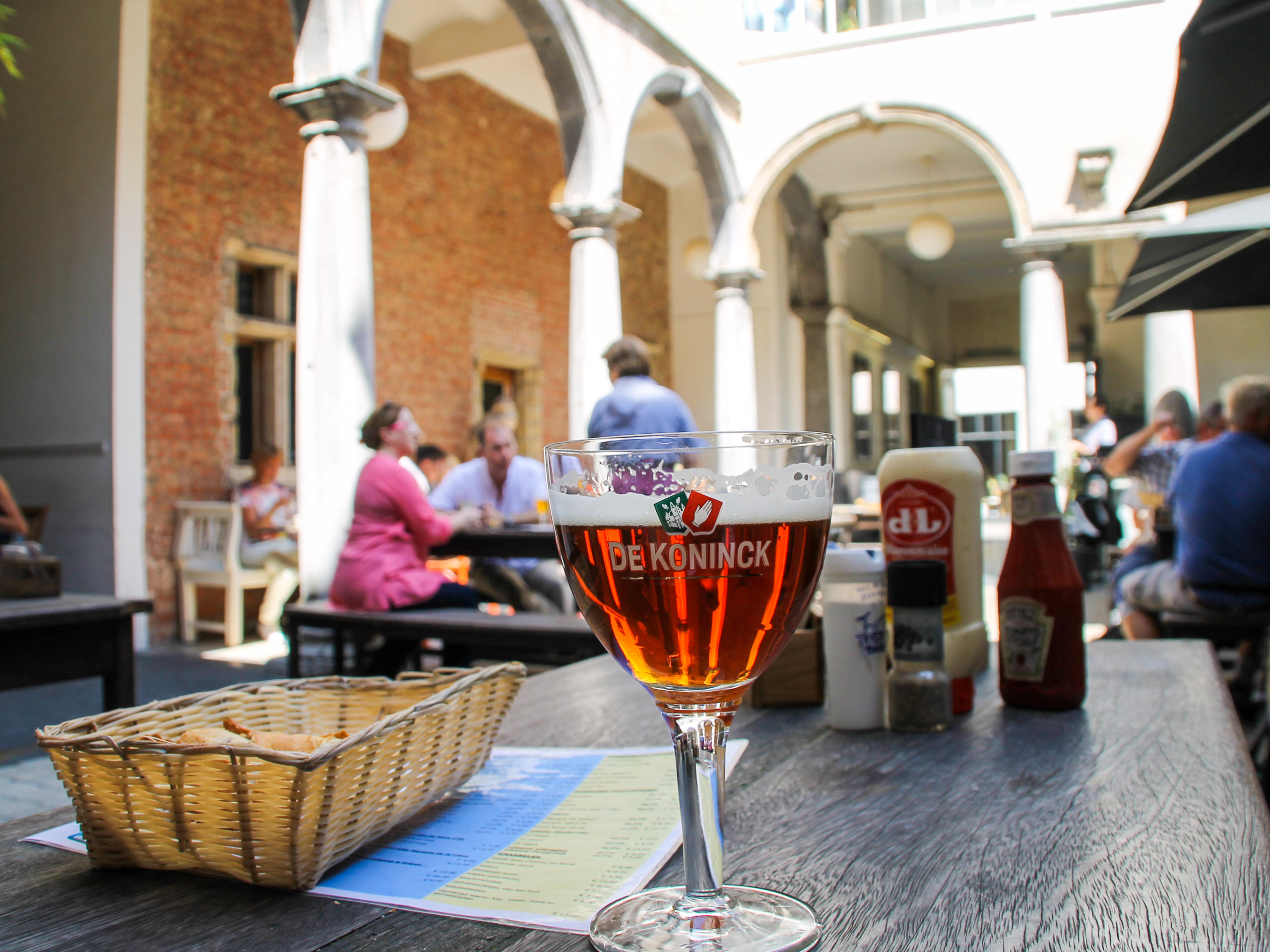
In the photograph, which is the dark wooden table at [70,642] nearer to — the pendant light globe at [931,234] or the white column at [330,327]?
the white column at [330,327]

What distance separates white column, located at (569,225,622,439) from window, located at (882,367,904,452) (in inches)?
376

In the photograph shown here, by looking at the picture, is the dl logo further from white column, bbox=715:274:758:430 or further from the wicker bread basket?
white column, bbox=715:274:758:430

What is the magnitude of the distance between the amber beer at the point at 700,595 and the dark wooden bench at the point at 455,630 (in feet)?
8.42

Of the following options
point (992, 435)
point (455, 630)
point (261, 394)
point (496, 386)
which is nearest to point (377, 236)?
point (261, 394)

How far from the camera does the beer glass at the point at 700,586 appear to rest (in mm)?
449

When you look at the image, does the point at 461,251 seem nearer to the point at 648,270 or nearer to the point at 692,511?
the point at 648,270

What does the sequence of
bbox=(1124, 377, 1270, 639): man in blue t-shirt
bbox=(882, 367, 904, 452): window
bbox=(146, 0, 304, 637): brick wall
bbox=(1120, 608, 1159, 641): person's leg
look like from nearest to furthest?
1. bbox=(1124, 377, 1270, 639): man in blue t-shirt
2. bbox=(1120, 608, 1159, 641): person's leg
3. bbox=(146, 0, 304, 637): brick wall
4. bbox=(882, 367, 904, 452): window

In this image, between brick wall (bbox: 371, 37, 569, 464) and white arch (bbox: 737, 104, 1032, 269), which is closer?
brick wall (bbox: 371, 37, 569, 464)

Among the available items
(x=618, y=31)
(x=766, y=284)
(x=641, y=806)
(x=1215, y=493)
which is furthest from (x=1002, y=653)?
(x=766, y=284)

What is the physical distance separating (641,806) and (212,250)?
6371 millimetres

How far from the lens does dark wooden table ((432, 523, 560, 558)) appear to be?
3986mm

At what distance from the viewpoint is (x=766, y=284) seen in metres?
11.6

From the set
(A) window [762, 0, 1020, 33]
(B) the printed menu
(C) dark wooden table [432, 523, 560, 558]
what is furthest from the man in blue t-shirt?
(A) window [762, 0, 1020, 33]

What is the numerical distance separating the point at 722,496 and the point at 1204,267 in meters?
4.15
